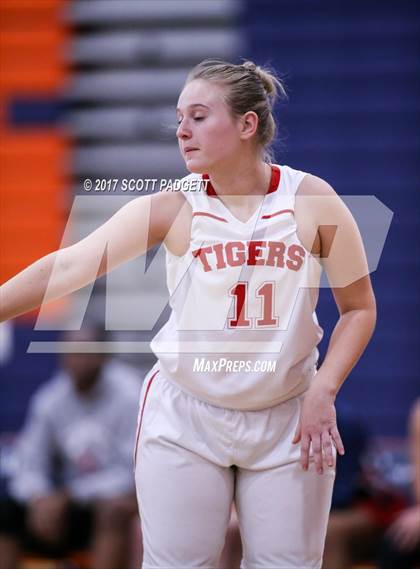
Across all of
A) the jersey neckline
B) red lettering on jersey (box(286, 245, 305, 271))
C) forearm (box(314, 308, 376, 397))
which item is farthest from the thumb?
the jersey neckline

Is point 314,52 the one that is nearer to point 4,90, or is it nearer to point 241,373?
point 4,90

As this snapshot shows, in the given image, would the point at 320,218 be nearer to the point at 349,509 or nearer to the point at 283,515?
the point at 283,515

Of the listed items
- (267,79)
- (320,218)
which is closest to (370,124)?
(267,79)

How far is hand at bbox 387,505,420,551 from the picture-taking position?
13.0ft

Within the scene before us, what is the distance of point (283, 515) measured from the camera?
239 cm

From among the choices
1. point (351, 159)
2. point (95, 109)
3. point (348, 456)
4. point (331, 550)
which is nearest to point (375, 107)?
point (351, 159)

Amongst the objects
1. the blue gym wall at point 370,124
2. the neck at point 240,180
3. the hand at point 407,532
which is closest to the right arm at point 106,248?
the neck at point 240,180

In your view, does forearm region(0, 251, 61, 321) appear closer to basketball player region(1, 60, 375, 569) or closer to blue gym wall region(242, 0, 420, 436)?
basketball player region(1, 60, 375, 569)

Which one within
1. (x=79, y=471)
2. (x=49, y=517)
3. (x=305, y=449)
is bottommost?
(x=49, y=517)

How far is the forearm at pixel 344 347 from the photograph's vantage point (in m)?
A: 2.43

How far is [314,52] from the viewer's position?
5.77 meters

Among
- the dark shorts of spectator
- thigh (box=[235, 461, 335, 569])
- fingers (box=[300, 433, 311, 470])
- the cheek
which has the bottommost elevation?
the dark shorts of spectator

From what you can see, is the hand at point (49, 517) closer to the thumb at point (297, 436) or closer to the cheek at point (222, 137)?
the thumb at point (297, 436)

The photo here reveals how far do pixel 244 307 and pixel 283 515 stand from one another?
0.51 metres
